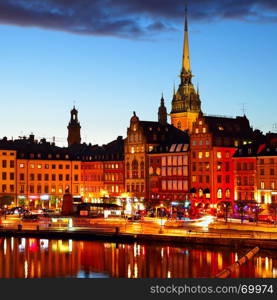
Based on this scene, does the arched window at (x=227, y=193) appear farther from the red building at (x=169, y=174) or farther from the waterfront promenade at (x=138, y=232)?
the waterfront promenade at (x=138, y=232)

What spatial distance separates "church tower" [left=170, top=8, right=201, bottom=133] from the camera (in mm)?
181875

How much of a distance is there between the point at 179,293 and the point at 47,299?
831 cm

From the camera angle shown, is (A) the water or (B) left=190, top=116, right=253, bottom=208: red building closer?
(A) the water

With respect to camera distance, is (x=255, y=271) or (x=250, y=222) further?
(x=250, y=222)

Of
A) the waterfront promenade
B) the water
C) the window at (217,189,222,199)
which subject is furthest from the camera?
the window at (217,189,222,199)

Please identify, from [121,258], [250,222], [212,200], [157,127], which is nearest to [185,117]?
[157,127]

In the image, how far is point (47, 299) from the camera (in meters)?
47.6

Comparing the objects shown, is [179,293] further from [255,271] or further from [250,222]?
[250,222]

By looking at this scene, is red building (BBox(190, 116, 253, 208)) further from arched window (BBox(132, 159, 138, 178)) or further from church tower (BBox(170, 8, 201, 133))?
church tower (BBox(170, 8, 201, 133))

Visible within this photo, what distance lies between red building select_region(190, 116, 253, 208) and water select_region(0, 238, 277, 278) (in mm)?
35571

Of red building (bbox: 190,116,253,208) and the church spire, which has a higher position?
the church spire

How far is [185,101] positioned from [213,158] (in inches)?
2616

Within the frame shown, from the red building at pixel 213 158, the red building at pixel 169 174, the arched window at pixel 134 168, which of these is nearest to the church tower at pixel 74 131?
the arched window at pixel 134 168

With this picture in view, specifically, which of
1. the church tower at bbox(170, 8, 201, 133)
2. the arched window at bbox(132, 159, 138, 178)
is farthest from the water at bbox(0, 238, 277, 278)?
the church tower at bbox(170, 8, 201, 133)
